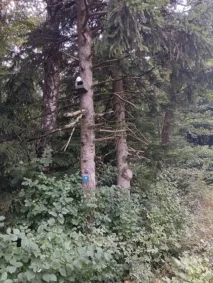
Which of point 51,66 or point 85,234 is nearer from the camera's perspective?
point 85,234

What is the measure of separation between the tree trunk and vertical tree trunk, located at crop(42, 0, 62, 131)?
744 mm

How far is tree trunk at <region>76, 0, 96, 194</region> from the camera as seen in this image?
4.84 meters

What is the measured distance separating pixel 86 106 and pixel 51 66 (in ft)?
5.18

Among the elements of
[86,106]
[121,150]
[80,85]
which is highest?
[80,85]

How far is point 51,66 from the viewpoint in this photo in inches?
232

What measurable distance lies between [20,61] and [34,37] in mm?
646

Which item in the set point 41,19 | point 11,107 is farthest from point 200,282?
point 41,19

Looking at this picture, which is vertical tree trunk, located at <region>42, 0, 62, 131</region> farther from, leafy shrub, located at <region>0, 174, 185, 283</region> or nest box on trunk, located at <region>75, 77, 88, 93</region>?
leafy shrub, located at <region>0, 174, 185, 283</region>

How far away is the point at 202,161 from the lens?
10539 mm

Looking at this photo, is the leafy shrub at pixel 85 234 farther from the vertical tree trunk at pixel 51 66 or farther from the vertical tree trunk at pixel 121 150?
the vertical tree trunk at pixel 51 66

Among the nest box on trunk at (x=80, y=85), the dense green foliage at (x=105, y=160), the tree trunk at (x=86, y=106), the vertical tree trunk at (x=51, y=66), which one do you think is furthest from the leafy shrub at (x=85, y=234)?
the vertical tree trunk at (x=51, y=66)

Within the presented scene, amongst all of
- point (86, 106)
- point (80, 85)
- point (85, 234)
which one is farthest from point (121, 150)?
point (85, 234)

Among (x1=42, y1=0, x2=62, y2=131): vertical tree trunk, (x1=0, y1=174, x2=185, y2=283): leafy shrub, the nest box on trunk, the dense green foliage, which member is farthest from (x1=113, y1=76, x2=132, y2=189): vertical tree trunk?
(x1=42, y1=0, x2=62, y2=131): vertical tree trunk

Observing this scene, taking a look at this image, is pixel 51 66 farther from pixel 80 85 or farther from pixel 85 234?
pixel 85 234
